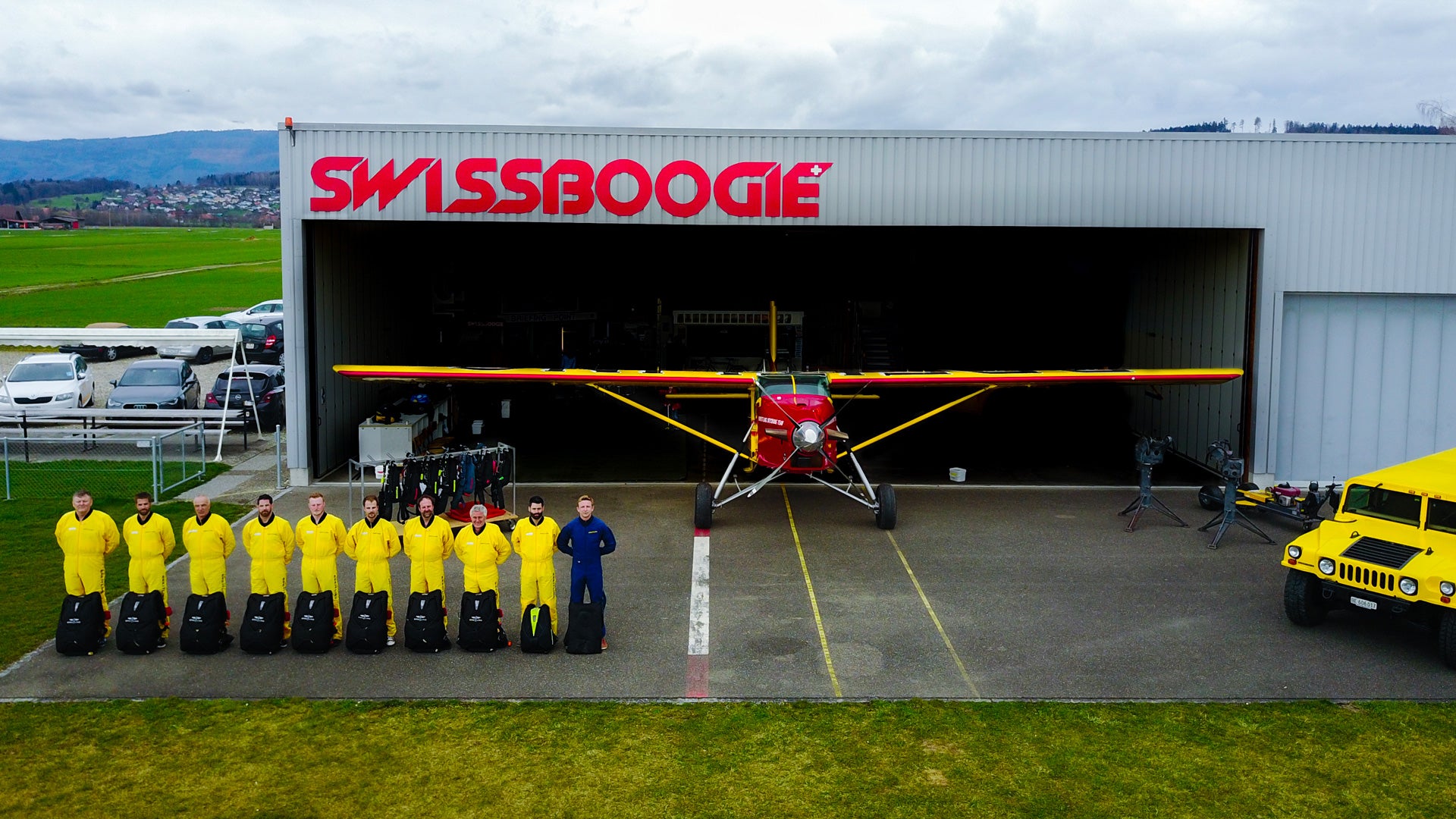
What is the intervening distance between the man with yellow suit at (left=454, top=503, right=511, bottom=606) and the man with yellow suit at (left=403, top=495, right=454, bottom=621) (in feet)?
0.50

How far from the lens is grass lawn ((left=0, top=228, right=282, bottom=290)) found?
3250 inches

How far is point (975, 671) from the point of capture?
32.5 feet

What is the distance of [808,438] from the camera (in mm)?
14492

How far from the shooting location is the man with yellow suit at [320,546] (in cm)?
1007

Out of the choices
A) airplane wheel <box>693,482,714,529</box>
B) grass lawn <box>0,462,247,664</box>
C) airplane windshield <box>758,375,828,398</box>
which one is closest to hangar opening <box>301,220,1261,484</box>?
airplane windshield <box>758,375,828,398</box>

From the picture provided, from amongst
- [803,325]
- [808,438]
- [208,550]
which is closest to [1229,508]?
[808,438]

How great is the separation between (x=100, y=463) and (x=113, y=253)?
99.1 meters

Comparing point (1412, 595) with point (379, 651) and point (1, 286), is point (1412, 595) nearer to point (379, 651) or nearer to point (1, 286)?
point (379, 651)

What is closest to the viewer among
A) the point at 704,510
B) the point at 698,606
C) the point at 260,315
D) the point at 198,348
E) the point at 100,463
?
the point at 698,606

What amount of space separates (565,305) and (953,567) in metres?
22.2

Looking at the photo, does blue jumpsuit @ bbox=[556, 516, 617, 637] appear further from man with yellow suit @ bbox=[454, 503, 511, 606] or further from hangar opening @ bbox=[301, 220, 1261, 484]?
hangar opening @ bbox=[301, 220, 1261, 484]

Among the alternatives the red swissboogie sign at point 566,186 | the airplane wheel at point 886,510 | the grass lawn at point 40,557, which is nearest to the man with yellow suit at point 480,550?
the grass lawn at point 40,557

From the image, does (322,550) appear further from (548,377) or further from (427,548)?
(548,377)

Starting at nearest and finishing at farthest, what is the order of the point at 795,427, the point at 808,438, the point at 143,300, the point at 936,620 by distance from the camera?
the point at 936,620
the point at 808,438
the point at 795,427
the point at 143,300
